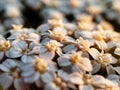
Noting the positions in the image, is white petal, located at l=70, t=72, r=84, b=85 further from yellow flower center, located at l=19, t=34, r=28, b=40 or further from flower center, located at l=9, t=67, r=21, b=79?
yellow flower center, located at l=19, t=34, r=28, b=40

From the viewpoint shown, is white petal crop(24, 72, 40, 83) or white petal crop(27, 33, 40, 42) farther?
white petal crop(27, 33, 40, 42)

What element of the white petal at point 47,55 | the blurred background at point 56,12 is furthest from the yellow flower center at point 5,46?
the blurred background at point 56,12

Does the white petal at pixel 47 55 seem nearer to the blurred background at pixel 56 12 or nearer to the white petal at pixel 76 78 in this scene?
the white petal at pixel 76 78

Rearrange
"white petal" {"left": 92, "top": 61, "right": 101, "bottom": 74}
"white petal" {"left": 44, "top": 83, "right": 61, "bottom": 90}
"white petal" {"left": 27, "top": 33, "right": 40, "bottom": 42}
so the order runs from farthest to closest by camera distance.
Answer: "white petal" {"left": 27, "top": 33, "right": 40, "bottom": 42} < "white petal" {"left": 92, "top": 61, "right": 101, "bottom": 74} < "white petal" {"left": 44, "top": 83, "right": 61, "bottom": 90}

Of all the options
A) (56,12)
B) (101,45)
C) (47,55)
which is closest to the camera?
(47,55)

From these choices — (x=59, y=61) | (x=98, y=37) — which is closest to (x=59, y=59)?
(x=59, y=61)

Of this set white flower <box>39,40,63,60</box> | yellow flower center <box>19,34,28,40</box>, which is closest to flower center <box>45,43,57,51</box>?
white flower <box>39,40,63,60</box>

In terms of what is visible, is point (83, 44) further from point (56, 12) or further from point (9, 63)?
point (56, 12)
